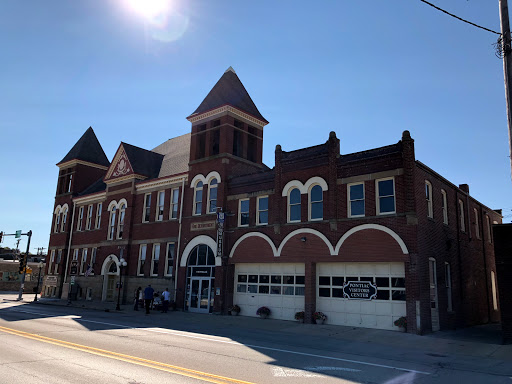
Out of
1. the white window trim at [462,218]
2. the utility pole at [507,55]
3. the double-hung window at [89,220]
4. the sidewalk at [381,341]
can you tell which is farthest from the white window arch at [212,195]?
the utility pole at [507,55]

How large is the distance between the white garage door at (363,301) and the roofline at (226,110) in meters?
13.2

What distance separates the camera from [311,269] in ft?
73.8

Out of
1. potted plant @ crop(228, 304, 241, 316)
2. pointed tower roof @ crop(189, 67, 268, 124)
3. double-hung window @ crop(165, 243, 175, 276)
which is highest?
pointed tower roof @ crop(189, 67, 268, 124)

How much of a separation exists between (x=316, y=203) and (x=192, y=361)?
14319mm

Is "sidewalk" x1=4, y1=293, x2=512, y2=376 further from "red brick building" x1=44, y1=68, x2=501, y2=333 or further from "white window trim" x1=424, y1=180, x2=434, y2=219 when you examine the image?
"white window trim" x1=424, y1=180, x2=434, y2=219

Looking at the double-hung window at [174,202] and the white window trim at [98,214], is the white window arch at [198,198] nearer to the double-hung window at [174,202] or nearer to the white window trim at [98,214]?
the double-hung window at [174,202]

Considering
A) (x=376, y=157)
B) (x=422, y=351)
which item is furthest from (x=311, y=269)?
(x=422, y=351)

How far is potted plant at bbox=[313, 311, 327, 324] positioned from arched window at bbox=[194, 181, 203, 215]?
1193cm

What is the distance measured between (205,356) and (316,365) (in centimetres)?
295

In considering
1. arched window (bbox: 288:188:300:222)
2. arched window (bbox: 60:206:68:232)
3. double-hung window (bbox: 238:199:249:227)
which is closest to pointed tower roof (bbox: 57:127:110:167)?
arched window (bbox: 60:206:68:232)

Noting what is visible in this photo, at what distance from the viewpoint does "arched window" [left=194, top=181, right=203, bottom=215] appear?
30.1 metres

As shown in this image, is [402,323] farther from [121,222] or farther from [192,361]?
[121,222]

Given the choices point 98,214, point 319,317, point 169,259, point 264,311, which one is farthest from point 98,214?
point 319,317

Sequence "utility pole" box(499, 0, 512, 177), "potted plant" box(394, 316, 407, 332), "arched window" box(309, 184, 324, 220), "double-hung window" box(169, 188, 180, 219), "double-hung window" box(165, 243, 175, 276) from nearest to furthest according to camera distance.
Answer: "utility pole" box(499, 0, 512, 177), "potted plant" box(394, 316, 407, 332), "arched window" box(309, 184, 324, 220), "double-hung window" box(165, 243, 175, 276), "double-hung window" box(169, 188, 180, 219)
